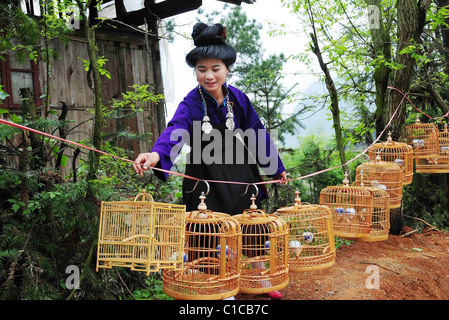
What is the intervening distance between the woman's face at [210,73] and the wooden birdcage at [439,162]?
3614 mm

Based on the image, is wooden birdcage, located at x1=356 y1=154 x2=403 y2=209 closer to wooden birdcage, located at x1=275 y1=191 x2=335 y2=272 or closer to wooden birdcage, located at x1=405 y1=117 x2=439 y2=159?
wooden birdcage, located at x1=405 y1=117 x2=439 y2=159

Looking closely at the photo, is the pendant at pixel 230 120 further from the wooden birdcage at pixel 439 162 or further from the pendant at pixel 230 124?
the wooden birdcage at pixel 439 162

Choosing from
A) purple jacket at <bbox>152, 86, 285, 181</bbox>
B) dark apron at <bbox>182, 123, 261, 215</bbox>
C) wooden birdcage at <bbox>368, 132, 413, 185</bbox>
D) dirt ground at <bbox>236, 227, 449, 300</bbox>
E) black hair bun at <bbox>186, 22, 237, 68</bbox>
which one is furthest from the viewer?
wooden birdcage at <bbox>368, 132, 413, 185</bbox>

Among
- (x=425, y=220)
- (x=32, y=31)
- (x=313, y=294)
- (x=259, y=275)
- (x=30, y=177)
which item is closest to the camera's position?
(x=259, y=275)

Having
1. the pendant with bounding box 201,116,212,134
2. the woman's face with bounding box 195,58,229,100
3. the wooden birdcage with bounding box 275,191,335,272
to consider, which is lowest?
the wooden birdcage with bounding box 275,191,335,272

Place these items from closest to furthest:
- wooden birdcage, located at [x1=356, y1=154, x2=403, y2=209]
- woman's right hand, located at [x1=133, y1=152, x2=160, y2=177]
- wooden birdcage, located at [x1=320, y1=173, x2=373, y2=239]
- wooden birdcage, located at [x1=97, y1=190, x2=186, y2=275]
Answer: wooden birdcage, located at [x1=97, y1=190, x2=186, y2=275], woman's right hand, located at [x1=133, y1=152, x2=160, y2=177], wooden birdcage, located at [x1=320, y1=173, x2=373, y2=239], wooden birdcage, located at [x1=356, y1=154, x2=403, y2=209]

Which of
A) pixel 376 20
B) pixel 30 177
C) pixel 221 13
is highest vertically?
pixel 221 13

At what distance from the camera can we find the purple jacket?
2665 millimetres

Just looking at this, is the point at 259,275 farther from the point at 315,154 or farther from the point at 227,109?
the point at 315,154

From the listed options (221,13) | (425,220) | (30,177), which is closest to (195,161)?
(30,177)

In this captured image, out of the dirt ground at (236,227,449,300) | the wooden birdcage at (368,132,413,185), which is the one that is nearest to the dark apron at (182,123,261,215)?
the dirt ground at (236,227,449,300)

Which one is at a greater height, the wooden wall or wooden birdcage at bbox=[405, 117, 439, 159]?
the wooden wall

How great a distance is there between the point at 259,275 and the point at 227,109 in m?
1.21

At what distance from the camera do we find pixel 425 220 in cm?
742
